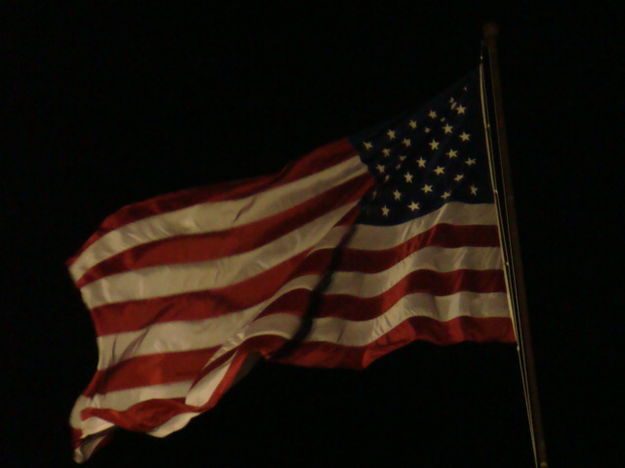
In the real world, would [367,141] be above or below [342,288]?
above

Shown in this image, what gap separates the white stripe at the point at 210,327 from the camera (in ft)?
12.1

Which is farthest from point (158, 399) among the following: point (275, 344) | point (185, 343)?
point (275, 344)

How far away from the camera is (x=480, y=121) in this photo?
3.67 metres

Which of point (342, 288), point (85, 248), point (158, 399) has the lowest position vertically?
point (158, 399)

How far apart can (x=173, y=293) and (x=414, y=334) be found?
3.18 feet


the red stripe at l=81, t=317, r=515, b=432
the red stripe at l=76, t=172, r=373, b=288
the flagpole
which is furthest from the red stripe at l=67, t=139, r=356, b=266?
the flagpole

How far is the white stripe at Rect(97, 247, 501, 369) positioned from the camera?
3.69 m

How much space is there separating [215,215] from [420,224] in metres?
0.82

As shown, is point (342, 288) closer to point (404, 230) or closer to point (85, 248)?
point (404, 230)

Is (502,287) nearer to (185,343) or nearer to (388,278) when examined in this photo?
(388,278)

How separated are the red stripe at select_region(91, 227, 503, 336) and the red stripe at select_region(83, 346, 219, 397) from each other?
137mm

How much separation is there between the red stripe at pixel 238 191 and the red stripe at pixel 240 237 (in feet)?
0.37

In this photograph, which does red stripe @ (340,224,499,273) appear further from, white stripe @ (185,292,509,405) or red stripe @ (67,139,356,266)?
red stripe @ (67,139,356,266)

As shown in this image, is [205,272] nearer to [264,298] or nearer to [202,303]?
[202,303]
